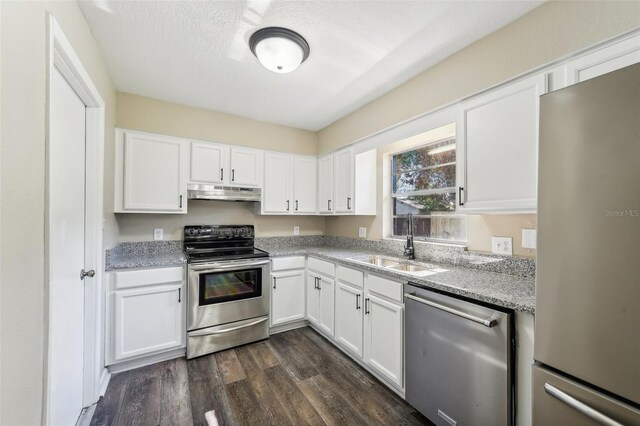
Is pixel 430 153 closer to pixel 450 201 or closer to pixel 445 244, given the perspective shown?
pixel 450 201

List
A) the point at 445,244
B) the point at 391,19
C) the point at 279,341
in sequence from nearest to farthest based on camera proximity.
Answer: the point at 391,19, the point at 445,244, the point at 279,341

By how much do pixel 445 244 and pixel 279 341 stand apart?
6.32 feet

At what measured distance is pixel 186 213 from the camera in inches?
113

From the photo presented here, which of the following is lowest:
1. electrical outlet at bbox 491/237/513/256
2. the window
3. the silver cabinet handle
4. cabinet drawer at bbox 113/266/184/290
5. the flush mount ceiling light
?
the silver cabinet handle

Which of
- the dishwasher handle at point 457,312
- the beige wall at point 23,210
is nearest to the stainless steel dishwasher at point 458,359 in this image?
the dishwasher handle at point 457,312

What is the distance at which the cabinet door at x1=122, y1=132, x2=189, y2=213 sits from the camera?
2510 millimetres

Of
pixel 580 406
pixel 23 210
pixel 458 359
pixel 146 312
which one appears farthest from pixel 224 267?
pixel 580 406

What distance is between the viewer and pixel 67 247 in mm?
1526

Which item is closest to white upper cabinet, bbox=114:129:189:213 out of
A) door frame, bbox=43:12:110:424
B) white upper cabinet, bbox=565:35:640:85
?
door frame, bbox=43:12:110:424

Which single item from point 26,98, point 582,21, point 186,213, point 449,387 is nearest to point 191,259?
point 186,213

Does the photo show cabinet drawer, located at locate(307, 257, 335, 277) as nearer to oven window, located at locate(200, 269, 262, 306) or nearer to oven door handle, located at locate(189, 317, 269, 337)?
oven window, located at locate(200, 269, 262, 306)

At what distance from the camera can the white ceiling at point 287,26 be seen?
153cm

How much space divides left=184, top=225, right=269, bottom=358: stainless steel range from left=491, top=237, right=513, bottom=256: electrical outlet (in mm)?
2061

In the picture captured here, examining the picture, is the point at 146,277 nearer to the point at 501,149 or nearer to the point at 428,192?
the point at 428,192
